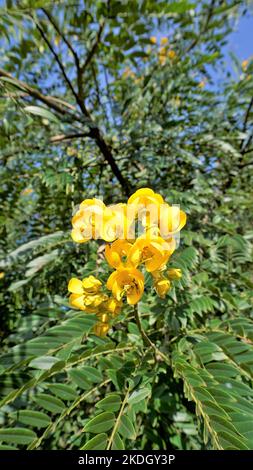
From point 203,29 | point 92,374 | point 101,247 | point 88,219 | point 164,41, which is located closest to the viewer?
point 88,219

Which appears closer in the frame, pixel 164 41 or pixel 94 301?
pixel 94 301

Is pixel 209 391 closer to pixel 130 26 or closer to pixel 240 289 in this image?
pixel 240 289

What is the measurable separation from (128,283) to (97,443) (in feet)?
1.07

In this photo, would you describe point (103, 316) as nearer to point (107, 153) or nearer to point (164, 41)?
point (107, 153)

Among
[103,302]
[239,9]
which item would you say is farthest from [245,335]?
[239,9]

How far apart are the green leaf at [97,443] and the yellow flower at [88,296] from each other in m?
0.27

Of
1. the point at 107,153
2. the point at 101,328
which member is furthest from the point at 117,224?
the point at 107,153

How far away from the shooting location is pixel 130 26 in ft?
5.38

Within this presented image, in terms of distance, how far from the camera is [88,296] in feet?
2.85

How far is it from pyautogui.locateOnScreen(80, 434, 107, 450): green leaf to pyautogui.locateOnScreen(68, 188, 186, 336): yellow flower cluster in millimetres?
260

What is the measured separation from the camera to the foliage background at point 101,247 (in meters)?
0.85

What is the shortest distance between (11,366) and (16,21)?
120 centimetres

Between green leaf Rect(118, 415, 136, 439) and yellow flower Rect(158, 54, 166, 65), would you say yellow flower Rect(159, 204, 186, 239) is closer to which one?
green leaf Rect(118, 415, 136, 439)

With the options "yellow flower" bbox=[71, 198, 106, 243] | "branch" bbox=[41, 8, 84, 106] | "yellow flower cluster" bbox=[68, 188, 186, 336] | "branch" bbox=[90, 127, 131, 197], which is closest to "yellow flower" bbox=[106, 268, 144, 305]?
"yellow flower cluster" bbox=[68, 188, 186, 336]
